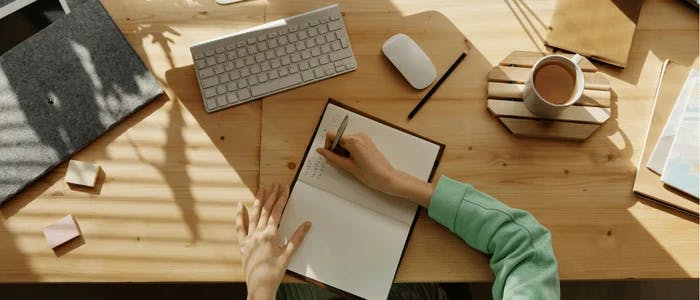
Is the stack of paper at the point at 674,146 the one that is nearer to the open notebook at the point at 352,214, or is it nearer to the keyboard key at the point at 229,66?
the open notebook at the point at 352,214

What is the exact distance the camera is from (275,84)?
91 cm

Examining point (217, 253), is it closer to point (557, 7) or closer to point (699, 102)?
point (557, 7)

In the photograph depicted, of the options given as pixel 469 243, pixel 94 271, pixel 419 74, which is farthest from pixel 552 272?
pixel 94 271

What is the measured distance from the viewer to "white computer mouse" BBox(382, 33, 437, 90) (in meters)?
0.91

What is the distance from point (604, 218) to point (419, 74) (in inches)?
15.8

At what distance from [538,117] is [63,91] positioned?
0.83 meters

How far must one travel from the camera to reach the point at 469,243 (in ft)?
2.73

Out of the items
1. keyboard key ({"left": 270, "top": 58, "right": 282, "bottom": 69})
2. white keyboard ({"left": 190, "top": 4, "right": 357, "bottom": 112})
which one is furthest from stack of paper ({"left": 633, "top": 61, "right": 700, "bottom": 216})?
keyboard key ({"left": 270, "top": 58, "right": 282, "bottom": 69})

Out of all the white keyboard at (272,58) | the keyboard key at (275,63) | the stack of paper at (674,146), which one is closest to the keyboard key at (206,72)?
the white keyboard at (272,58)

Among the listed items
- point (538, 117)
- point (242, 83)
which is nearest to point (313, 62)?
point (242, 83)

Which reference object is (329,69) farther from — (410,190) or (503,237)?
(503,237)

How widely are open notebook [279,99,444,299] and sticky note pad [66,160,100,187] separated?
0.33m

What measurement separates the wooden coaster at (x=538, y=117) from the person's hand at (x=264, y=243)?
1.30 ft

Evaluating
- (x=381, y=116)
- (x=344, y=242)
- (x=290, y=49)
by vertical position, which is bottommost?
(x=344, y=242)
